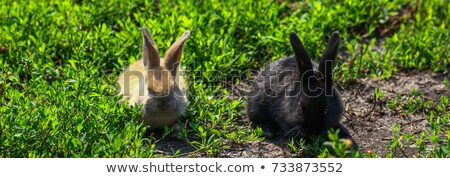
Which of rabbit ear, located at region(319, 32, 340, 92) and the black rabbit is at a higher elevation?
rabbit ear, located at region(319, 32, 340, 92)

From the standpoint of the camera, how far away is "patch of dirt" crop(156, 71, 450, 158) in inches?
245

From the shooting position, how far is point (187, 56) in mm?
7336

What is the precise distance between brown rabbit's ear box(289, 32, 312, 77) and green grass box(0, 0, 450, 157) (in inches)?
24.4

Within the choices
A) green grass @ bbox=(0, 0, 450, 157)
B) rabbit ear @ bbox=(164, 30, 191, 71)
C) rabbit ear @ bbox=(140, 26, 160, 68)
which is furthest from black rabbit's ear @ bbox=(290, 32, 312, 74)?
rabbit ear @ bbox=(140, 26, 160, 68)

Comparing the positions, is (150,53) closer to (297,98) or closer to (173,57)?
(173,57)

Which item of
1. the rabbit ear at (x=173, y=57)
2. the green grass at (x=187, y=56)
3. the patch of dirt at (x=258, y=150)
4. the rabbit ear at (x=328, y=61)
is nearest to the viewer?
the green grass at (x=187, y=56)

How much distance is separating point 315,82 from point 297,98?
260 mm

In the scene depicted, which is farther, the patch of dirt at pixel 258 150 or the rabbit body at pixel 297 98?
the patch of dirt at pixel 258 150

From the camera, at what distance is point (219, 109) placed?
6.57 metres

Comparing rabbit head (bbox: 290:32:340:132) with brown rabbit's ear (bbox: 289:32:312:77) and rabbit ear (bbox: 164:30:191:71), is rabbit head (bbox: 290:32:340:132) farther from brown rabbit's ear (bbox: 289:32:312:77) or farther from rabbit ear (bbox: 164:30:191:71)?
rabbit ear (bbox: 164:30:191:71)

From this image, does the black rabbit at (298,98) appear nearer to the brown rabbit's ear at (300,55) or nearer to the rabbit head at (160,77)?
the brown rabbit's ear at (300,55)

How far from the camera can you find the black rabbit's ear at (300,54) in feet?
19.4

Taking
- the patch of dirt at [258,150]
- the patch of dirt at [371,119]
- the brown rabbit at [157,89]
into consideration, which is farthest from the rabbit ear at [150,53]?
the patch of dirt at [258,150]

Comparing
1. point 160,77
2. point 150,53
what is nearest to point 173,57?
point 150,53
